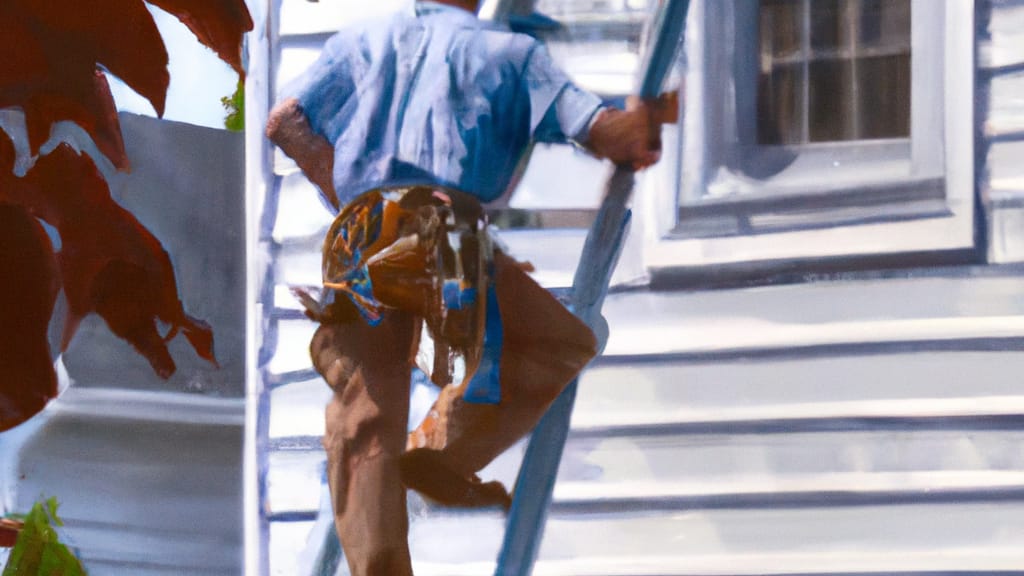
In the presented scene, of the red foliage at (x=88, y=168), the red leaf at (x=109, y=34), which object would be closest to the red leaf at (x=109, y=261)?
the red foliage at (x=88, y=168)

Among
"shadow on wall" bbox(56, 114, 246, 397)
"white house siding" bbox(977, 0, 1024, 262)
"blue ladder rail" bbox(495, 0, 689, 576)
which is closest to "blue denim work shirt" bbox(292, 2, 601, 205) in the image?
"blue ladder rail" bbox(495, 0, 689, 576)

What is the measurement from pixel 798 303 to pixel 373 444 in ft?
2.04

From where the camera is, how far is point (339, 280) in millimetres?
1575

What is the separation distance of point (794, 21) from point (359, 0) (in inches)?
24.5

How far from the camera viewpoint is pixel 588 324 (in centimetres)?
150

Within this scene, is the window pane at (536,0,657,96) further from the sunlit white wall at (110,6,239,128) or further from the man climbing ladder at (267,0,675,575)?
the sunlit white wall at (110,6,239,128)

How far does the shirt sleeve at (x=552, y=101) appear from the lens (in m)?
1.48

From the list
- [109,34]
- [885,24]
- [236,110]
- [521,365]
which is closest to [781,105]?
[885,24]

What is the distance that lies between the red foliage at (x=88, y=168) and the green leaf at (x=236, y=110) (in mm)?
39

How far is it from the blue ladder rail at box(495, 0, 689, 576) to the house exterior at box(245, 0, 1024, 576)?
17 mm

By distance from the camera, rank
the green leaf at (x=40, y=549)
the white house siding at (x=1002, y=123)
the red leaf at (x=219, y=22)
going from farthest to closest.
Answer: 1. the green leaf at (x=40, y=549)
2. the red leaf at (x=219, y=22)
3. the white house siding at (x=1002, y=123)

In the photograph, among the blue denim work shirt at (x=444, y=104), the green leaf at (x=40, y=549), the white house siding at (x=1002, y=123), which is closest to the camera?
the white house siding at (x=1002, y=123)

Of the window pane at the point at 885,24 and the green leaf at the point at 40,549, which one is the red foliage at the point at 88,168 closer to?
the green leaf at the point at 40,549

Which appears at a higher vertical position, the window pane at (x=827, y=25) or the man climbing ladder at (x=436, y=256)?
the window pane at (x=827, y=25)
